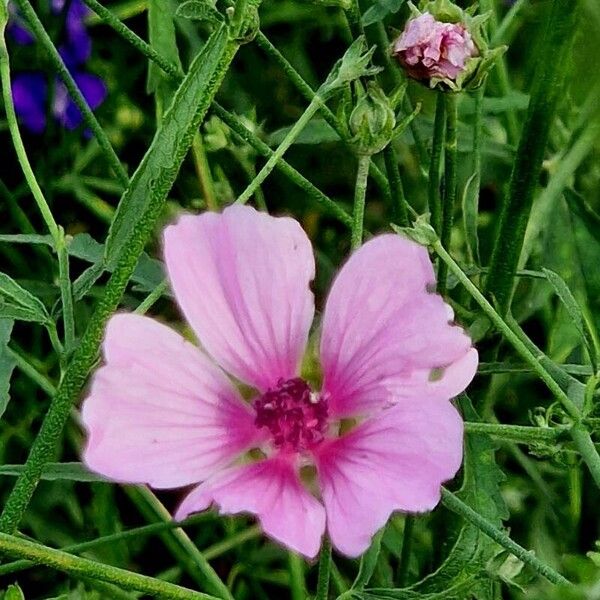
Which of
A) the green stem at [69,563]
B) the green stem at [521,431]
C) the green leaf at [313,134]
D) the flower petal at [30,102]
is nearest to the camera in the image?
the green stem at [69,563]

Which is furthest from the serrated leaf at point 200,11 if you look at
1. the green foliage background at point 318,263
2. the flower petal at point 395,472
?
the flower petal at point 395,472

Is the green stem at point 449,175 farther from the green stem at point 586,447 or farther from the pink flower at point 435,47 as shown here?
the green stem at point 586,447

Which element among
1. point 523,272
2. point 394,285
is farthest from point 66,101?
point 394,285

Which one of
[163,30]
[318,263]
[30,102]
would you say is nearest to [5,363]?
[163,30]

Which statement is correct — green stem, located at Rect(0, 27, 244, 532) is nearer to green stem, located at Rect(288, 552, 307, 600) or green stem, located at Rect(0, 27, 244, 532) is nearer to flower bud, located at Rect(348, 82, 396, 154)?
flower bud, located at Rect(348, 82, 396, 154)

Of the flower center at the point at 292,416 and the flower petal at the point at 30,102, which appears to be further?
the flower petal at the point at 30,102

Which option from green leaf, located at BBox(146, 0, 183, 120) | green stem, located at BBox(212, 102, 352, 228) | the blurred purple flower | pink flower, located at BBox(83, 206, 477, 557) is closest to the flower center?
pink flower, located at BBox(83, 206, 477, 557)

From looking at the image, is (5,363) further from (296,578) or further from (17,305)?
(296,578)

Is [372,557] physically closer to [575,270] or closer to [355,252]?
[355,252]
